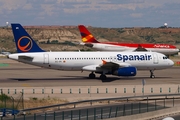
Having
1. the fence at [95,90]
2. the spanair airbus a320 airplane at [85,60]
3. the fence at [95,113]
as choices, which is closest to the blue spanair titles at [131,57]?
the spanair airbus a320 airplane at [85,60]

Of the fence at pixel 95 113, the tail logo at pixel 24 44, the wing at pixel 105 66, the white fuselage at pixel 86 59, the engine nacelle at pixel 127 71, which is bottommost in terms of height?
the fence at pixel 95 113

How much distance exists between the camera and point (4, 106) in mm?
40938

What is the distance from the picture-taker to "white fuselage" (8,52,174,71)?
6351cm

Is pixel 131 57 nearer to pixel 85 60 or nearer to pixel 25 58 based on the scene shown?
pixel 85 60

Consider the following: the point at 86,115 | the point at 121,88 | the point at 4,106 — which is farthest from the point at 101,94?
the point at 86,115

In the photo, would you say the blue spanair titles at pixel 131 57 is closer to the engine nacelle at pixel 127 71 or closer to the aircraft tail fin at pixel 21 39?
the engine nacelle at pixel 127 71

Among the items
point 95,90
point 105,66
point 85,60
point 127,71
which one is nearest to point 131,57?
point 127,71

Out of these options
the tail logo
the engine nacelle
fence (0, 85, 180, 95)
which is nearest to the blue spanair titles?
the engine nacelle

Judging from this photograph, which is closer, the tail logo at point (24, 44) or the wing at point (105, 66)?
the tail logo at point (24, 44)

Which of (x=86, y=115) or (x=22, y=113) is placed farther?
(x=22, y=113)

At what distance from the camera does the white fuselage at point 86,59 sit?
6351 cm

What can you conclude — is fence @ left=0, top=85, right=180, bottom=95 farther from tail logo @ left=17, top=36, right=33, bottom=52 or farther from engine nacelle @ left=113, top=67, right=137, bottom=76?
tail logo @ left=17, top=36, right=33, bottom=52

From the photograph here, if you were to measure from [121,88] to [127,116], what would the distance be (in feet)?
66.1

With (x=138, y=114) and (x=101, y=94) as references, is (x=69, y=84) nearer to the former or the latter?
(x=101, y=94)
